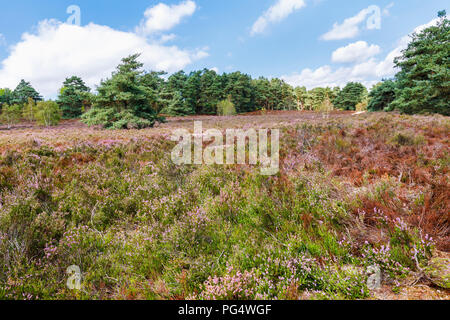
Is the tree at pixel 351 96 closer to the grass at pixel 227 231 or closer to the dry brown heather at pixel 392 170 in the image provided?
the dry brown heather at pixel 392 170

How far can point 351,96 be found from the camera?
58094mm

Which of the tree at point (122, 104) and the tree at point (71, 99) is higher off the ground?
the tree at point (71, 99)

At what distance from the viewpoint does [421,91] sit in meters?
18.3

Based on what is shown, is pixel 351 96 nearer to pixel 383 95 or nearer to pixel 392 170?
pixel 383 95

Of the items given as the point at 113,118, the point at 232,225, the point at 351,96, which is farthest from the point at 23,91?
the point at 351,96

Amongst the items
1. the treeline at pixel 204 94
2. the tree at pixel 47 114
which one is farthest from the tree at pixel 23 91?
the tree at pixel 47 114

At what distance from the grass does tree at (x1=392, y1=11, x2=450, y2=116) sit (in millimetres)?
19419

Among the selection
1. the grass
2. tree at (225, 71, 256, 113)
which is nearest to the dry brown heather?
the grass

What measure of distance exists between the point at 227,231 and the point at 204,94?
58.1 meters

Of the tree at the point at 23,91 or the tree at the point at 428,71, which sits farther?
the tree at the point at 23,91

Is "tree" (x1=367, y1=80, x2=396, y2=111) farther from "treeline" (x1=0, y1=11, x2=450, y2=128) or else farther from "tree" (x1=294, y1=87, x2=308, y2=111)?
"tree" (x1=294, y1=87, x2=308, y2=111)

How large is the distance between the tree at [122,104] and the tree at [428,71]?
2454 centimetres

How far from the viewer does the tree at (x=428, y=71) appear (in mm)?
17547
